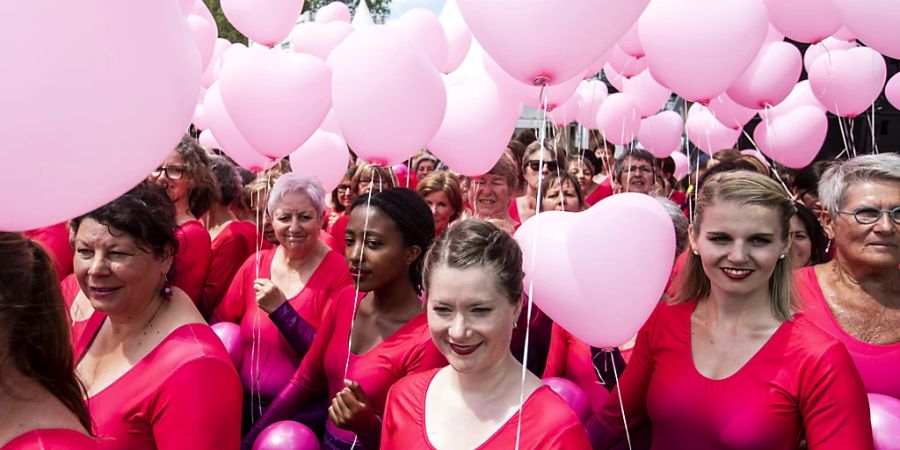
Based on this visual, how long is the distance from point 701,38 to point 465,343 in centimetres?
156

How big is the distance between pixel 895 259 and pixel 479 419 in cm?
138

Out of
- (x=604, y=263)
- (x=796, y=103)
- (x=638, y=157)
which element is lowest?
(x=604, y=263)

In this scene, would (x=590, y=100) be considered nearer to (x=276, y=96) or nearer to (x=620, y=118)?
(x=620, y=118)

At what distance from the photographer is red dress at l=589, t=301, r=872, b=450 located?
174cm

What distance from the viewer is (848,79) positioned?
4.23 meters

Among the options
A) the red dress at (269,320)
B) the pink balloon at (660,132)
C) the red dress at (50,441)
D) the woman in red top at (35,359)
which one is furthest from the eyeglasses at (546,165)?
the red dress at (50,441)

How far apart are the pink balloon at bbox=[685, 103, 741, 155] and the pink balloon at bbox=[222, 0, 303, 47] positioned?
343cm

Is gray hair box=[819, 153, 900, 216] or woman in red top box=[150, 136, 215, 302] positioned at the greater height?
gray hair box=[819, 153, 900, 216]

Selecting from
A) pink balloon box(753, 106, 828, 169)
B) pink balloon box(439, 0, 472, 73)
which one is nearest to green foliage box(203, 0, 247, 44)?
pink balloon box(439, 0, 472, 73)

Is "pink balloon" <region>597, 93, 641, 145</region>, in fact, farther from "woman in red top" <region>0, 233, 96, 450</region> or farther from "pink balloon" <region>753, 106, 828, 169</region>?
"woman in red top" <region>0, 233, 96, 450</region>

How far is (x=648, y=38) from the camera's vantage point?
2.73m

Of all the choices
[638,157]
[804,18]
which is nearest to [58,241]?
[804,18]

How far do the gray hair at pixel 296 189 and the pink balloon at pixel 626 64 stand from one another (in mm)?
2066

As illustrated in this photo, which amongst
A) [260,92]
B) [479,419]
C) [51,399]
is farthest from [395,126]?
[51,399]
